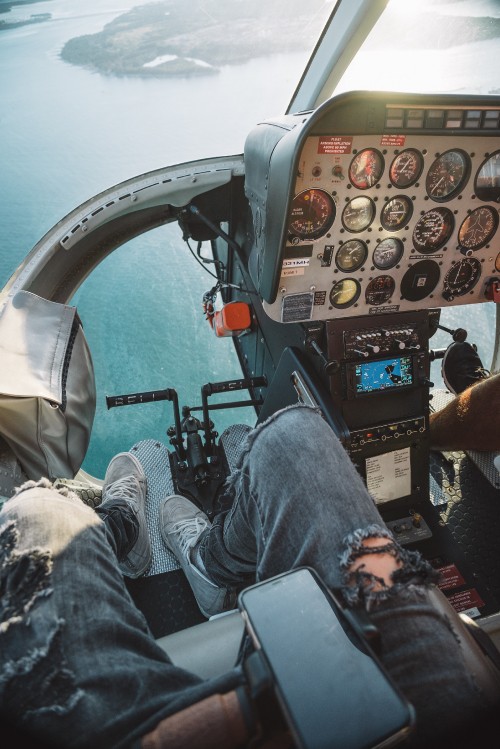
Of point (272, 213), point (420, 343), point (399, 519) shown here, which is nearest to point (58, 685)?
point (272, 213)

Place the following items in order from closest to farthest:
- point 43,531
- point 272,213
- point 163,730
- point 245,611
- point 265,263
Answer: point 163,730, point 245,611, point 43,531, point 272,213, point 265,263

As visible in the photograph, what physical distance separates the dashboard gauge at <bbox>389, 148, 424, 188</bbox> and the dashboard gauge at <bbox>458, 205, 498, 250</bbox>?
0.30 metres

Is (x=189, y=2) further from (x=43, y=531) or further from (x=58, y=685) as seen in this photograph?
(x=58, y=685)

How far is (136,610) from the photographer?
2.29 ft

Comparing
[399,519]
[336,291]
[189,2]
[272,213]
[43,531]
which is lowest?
[399,519]

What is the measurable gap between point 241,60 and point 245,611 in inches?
106

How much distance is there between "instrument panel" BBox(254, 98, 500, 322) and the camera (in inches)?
54.6

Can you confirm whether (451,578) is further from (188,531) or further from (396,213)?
(396,213)

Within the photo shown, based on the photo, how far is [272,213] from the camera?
140cm

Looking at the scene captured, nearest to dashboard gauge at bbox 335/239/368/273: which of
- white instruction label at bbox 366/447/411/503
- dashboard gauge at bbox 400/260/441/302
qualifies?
dashboard gauge at bbox 400/260/441/302

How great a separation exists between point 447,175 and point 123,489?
1666mm

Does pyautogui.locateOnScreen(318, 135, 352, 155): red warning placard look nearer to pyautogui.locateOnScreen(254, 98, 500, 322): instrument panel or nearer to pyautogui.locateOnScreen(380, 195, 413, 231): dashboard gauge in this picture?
pyautogui.locateOnScreen(254, 98, 500, 322): instrument panel

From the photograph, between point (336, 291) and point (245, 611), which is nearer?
point (245, 611)

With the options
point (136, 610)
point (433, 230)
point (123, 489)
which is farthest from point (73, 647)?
point (433, 230)
